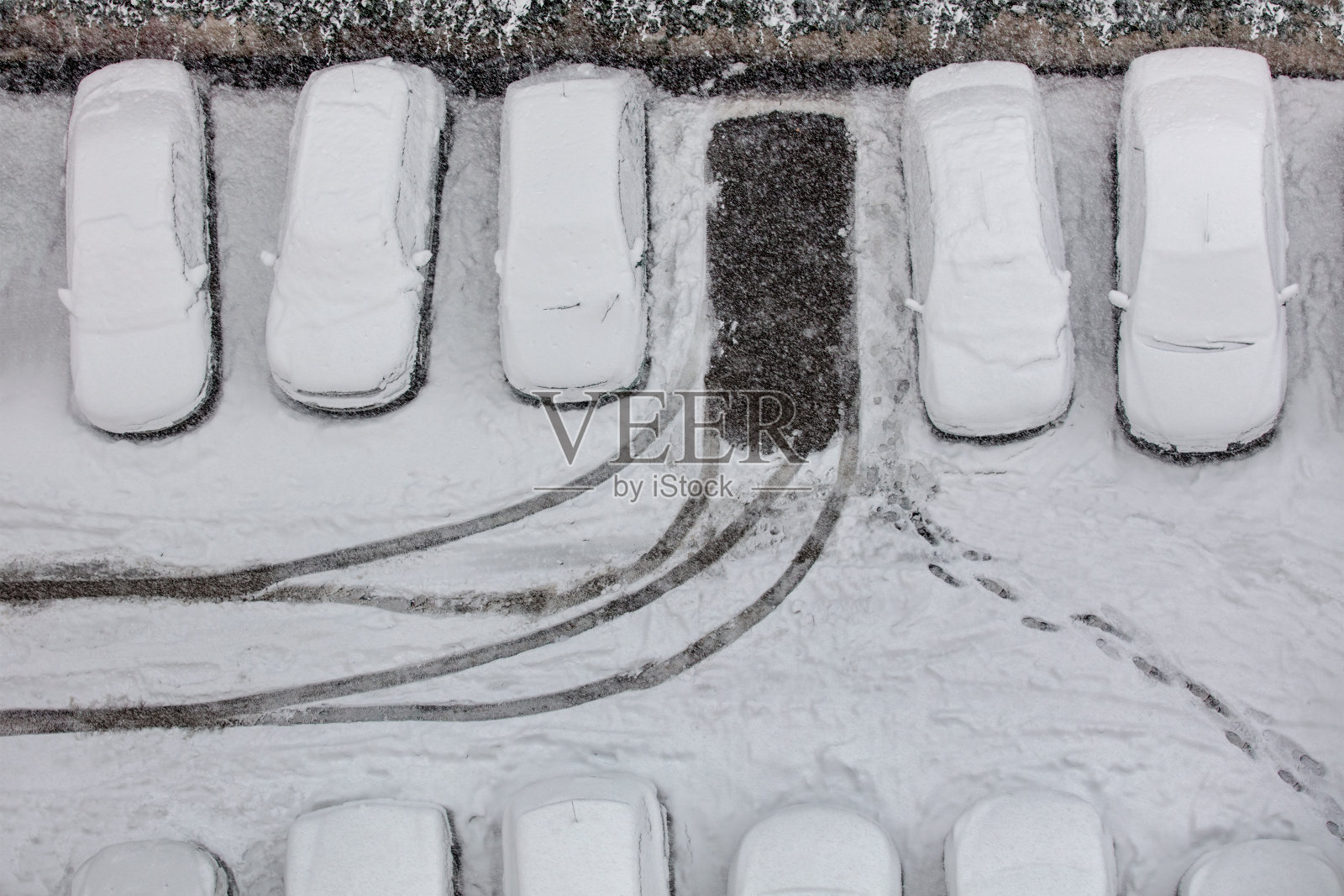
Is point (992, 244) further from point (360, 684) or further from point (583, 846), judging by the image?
point (360, 684)

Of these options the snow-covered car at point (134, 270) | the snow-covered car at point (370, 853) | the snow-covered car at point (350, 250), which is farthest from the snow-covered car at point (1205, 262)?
the snow-covered car at point (134, 270)

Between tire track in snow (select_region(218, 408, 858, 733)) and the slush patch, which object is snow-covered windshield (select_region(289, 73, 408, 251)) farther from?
tire track in snow (select_region(218, 408, 858, 733))

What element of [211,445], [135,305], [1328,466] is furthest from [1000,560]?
[135,305]

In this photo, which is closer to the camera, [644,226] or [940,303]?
[940,303]

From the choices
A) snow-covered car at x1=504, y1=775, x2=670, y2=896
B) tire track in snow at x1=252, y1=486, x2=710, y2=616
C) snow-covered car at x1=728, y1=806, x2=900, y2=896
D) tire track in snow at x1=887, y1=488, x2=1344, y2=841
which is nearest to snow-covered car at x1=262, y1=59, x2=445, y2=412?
tire track in snow at x1=252, y1=486, x2=710, y2=616

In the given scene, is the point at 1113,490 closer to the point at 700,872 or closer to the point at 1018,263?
the point at 1018,263

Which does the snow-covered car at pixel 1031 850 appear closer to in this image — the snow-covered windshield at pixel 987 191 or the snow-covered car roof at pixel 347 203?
the snow-covered windshield at pixel 987 191
